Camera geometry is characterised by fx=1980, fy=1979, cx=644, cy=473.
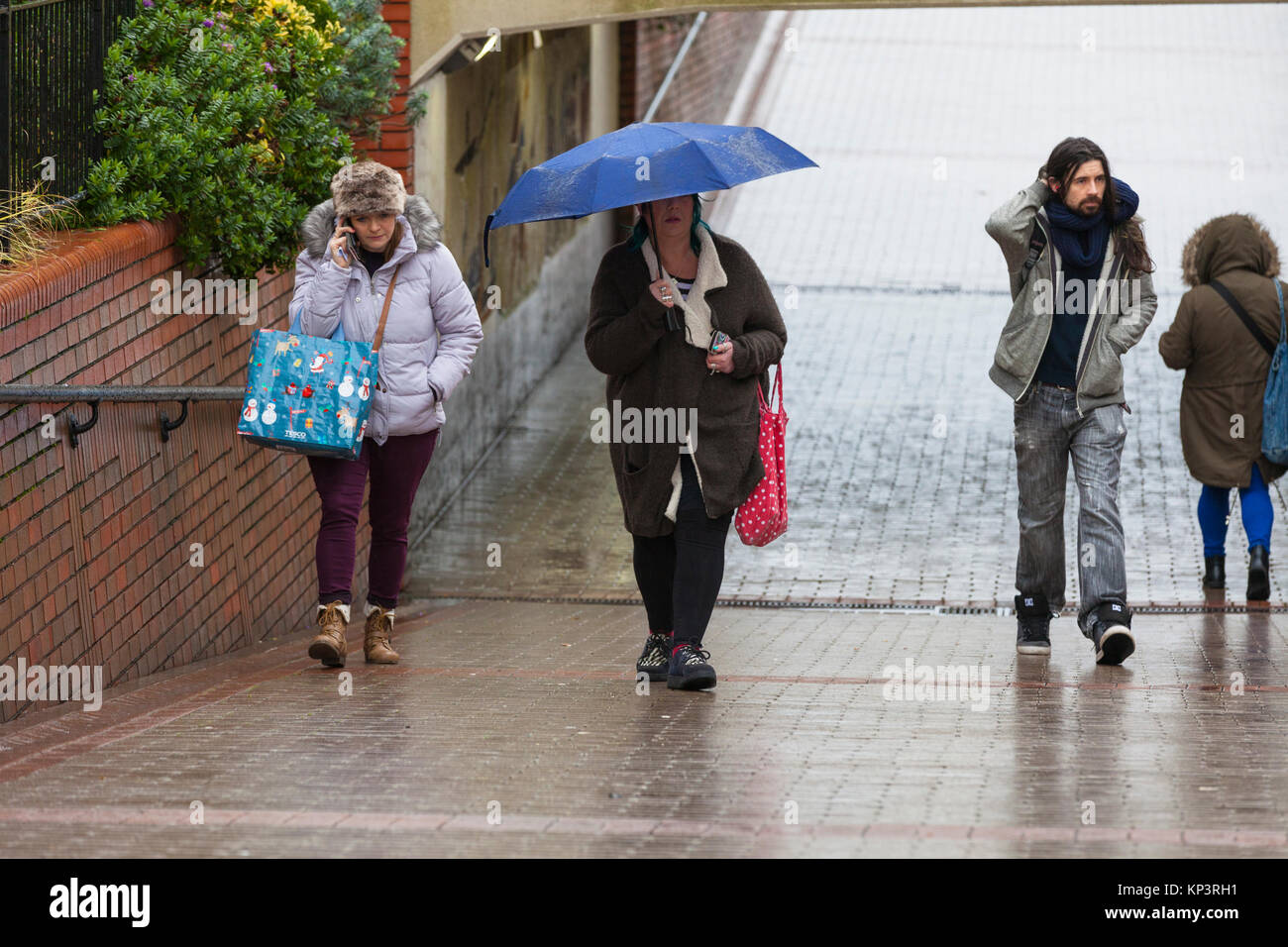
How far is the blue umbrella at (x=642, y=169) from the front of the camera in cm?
621

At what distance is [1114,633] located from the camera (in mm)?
7289

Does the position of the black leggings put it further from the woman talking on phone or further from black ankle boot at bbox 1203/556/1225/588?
black ankle boot at bbox 1203/556/1225/588

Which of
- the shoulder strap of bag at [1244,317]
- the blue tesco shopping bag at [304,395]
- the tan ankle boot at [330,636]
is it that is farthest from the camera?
the shoulder strap of bag at [1244,317]

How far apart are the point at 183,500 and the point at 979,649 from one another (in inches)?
127

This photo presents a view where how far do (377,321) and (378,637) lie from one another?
1.20 metres

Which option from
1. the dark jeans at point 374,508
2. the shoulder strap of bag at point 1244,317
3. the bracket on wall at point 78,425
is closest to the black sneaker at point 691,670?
the dark jeans at point 374,508

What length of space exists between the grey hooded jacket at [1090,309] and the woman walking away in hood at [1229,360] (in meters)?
2.62

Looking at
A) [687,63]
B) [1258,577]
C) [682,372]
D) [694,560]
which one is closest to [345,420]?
[682,372]

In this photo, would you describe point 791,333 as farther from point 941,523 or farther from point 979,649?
point 979,649

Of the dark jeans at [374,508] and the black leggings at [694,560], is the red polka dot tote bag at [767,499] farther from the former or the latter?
the dark jeans at [374,508]

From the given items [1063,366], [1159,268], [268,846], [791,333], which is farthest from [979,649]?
[1159,268]

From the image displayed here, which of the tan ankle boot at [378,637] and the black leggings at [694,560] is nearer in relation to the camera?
the black leggings at [694,560]

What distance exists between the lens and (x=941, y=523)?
1134 centimetres

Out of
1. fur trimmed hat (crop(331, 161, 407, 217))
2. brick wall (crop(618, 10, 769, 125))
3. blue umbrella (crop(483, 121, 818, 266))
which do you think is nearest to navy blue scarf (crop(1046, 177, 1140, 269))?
blue umbrella (crop(483, 121, 818, 266))
